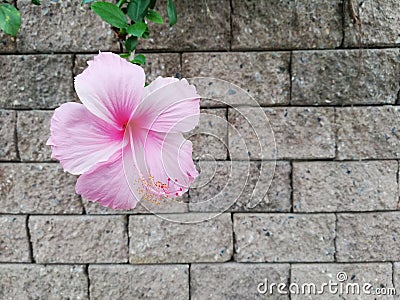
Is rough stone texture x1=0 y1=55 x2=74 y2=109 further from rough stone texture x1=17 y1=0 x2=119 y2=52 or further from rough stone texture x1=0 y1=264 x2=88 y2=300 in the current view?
rough stone texture x1=0 y1=264 x2=88 y2=300

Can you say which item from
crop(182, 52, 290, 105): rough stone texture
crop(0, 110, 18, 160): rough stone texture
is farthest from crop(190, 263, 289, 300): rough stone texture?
crop(0, 110, 18, 160): rough stone texture

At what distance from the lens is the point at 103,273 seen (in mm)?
962

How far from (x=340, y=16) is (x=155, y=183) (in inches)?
25.8

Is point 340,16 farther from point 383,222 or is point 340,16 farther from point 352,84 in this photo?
point 383,222

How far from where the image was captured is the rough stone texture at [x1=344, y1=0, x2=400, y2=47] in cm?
87

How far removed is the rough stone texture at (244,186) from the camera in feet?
2.95

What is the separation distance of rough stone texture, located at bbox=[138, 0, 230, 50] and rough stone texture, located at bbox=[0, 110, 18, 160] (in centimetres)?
36

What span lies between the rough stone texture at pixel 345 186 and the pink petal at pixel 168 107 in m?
0.52

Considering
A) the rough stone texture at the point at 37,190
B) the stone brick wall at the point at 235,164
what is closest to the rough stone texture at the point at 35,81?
the stone brick wall at the point at 235,164

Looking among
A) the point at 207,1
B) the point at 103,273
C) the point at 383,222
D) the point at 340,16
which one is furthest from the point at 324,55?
the point at 103,273

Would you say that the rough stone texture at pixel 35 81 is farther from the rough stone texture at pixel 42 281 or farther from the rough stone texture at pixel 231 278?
the rough stone texture at pixel 231 278

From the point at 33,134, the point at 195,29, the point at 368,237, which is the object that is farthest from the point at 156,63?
the point at 368,237

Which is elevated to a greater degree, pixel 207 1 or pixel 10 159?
pixel 207 1

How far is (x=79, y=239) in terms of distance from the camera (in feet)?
3.12
